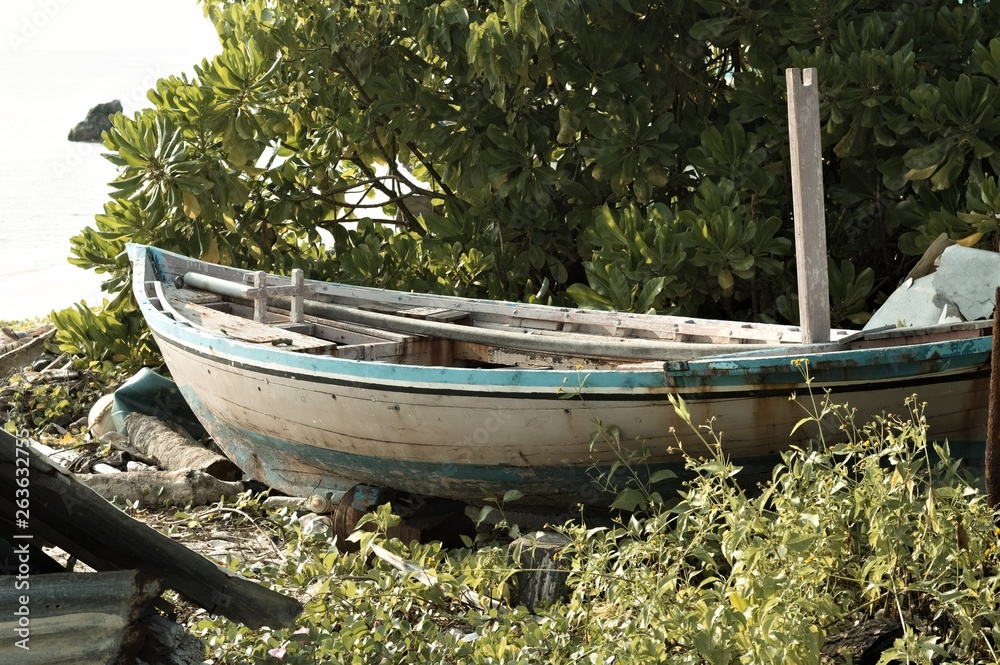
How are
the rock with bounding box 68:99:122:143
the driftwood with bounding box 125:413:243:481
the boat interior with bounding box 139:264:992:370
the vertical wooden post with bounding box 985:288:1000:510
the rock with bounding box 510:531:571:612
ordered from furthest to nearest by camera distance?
the rock with bounding box 68:99:122:143 → the driftwood with bounding box 125:413:243:481 → the boat interior with bounding box 139:264:992:370 → the rock with bounding box 510:531:571:612 → the vertical wooden post with bounding box 985:288:1000:510

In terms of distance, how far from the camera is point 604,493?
409cm

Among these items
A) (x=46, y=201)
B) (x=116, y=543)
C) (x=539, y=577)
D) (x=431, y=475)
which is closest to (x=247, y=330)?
(x=431, y=475)

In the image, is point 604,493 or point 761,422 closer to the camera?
point 761,422

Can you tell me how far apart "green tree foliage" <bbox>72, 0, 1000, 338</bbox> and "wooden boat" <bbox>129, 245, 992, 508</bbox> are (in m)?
0.80

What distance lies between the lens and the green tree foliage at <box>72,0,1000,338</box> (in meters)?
5.37

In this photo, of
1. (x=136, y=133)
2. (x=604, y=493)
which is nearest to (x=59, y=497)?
(x=604, y=493)

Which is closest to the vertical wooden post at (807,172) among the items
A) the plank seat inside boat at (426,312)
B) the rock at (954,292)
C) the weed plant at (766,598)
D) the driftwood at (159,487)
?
the rock at (954,292)

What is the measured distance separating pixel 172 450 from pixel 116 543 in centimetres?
291

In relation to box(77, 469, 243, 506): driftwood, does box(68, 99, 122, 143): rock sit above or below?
above

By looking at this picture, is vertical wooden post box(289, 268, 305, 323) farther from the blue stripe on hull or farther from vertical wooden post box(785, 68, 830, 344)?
vertical wooden post box(785, 68, 830, 344)

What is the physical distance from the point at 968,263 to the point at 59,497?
3602 mm

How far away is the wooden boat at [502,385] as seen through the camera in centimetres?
366

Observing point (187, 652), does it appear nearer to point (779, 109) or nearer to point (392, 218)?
point (779, 109)

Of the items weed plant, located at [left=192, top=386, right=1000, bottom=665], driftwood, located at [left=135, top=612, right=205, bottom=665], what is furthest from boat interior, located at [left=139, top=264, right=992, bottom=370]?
driftwood, located at [left=135, top=612, right=205, bottom=665]
